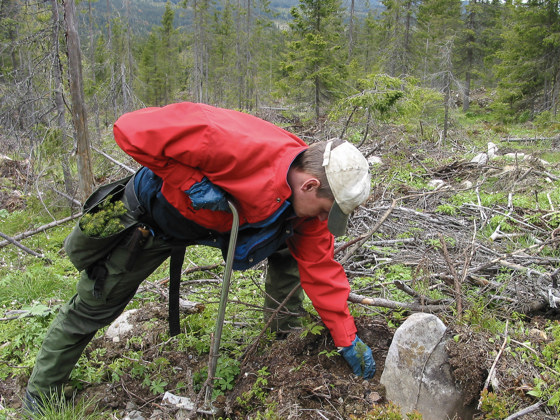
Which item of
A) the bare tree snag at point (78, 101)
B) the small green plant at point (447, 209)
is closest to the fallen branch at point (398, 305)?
the small green plant at point (447, 209)

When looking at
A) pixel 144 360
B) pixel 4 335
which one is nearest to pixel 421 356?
pixel 144 360

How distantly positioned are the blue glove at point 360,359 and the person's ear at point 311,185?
43.9 inches

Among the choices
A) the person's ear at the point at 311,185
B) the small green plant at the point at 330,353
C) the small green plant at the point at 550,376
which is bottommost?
the small green plant at the point at 330,353

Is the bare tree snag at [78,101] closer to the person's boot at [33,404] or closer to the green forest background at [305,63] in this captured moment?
the green forest background at [305,63]

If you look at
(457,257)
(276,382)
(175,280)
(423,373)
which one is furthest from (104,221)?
(457,257)

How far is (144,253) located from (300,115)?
617 inches

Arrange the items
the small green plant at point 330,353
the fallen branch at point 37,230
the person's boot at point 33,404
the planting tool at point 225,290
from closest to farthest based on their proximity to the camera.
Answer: the planting tool at point 225,290, the person's boot at point 33,404, the small green plant at point 330,353, the fallen branch at point 37,230

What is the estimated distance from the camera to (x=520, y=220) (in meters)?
5.27

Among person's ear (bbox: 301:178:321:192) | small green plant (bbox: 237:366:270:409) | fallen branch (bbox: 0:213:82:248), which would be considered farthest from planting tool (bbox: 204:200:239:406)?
fallen branch (bbox: 0:213:82:248)

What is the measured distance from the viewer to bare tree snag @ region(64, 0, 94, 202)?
5.79 metres

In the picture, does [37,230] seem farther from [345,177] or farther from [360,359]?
[345,177]

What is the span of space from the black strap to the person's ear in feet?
3.51

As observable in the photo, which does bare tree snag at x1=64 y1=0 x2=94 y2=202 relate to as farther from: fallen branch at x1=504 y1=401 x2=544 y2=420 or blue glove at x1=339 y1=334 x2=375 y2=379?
fallen branch at x1=504 y1=401 x2=544 y2=420

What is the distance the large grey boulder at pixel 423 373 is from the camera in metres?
2.28
